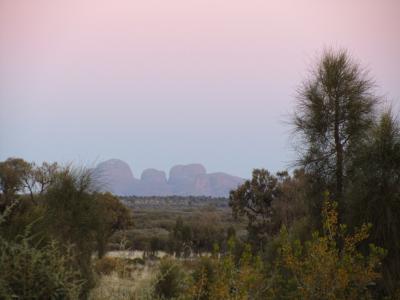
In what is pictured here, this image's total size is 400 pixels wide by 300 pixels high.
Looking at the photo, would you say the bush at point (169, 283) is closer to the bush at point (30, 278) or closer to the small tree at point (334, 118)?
the small tree at point (334, 118)

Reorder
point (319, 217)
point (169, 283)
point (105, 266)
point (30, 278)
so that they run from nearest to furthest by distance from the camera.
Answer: point (30, 278) < point (319, 217) < point (169, 283) < point (105, 266)

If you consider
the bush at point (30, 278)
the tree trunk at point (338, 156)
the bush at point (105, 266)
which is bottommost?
the bush at point (105, 266)

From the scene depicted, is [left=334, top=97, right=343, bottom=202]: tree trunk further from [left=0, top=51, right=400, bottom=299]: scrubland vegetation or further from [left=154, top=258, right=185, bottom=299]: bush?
[left=154, top=258, right=185, bottom=299]: bush

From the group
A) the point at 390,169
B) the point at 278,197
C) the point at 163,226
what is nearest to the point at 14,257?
the point at 390,169

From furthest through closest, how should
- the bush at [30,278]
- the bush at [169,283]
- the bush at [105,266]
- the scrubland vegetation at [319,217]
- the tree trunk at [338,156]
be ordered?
the bush at [105,266] → the bush at [169,283] → the tree trunk at [338,156] → the scrubland vegetation at [319,217] → the bush at [30,278]

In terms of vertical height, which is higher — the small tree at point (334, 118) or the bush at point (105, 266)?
the small tree at point (334, 118)

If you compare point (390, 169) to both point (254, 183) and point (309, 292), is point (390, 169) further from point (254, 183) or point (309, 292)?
point (254, 183)

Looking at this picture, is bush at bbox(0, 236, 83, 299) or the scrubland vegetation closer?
bush at bbox(0, 236, 83, 299)

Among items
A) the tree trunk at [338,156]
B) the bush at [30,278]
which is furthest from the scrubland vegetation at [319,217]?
the bush at [30,278]

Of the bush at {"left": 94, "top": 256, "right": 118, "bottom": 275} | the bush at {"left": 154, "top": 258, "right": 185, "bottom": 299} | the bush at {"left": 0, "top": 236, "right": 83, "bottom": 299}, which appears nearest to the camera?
the bush at {"left": 0, "top": 236, "right": 83, "bottom": 299}

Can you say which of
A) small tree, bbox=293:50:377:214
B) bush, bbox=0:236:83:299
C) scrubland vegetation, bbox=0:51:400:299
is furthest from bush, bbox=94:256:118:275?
bush, bbox=0:236:83:299

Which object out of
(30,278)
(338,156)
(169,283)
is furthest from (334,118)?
(30,278)

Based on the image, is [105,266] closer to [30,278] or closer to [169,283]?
[169,283]

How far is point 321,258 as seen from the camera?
25.4 feet
